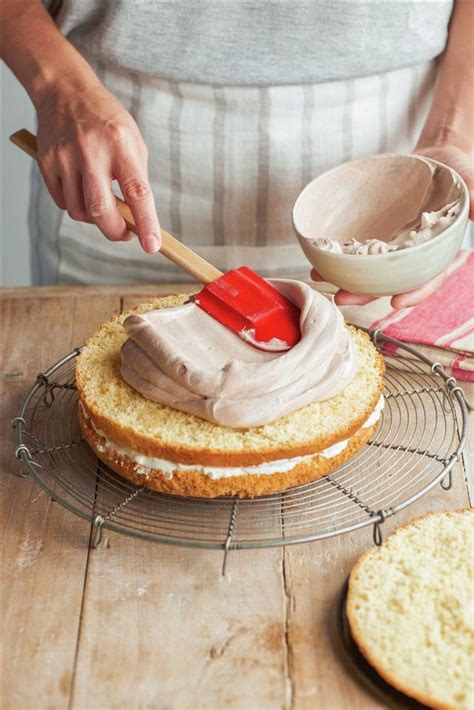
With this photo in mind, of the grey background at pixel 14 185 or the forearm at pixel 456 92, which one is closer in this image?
the forearm at pixel 456 92

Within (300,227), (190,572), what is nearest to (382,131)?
(300,227)

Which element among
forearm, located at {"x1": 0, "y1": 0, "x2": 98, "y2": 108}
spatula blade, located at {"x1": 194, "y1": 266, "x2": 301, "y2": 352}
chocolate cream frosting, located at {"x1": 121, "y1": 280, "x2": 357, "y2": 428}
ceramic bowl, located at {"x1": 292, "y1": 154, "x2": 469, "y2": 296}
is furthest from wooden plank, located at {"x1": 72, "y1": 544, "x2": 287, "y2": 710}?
forearm, located at {"x1": 0, "y1": 0, "x2": 98, "y2": 108}

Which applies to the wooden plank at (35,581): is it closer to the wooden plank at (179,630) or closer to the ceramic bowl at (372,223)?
the wooden plank at (179,630)

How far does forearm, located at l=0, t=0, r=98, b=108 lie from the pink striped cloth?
79 centimetres

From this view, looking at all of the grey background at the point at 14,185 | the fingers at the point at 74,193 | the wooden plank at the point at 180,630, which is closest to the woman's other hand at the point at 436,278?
the fingers at the point at 74,193

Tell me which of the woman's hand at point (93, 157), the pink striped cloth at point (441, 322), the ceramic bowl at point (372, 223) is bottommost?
the pink striped cloth at point (441, 322)

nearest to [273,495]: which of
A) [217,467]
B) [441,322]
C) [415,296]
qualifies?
[217,467]

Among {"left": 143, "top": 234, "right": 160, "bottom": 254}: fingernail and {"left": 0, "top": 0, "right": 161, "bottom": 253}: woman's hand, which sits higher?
{"left": 0, "top": 0, "right": 161, "bottom": 253}: woman's hand

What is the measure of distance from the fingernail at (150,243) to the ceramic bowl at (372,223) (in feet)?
0.88

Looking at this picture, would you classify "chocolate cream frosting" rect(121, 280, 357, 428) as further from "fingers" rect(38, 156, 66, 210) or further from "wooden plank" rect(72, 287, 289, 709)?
"fingers" rect(38, 156, 66, 210)

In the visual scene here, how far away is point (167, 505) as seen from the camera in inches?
61.9

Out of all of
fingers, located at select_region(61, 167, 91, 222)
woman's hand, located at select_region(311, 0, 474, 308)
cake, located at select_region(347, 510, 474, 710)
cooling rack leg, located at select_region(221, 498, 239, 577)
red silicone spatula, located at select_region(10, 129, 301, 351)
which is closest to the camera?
cake, located at select_region(347, 510, 474, 710)

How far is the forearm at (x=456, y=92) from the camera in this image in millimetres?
2102

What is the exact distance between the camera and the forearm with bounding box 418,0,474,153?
210 cm
